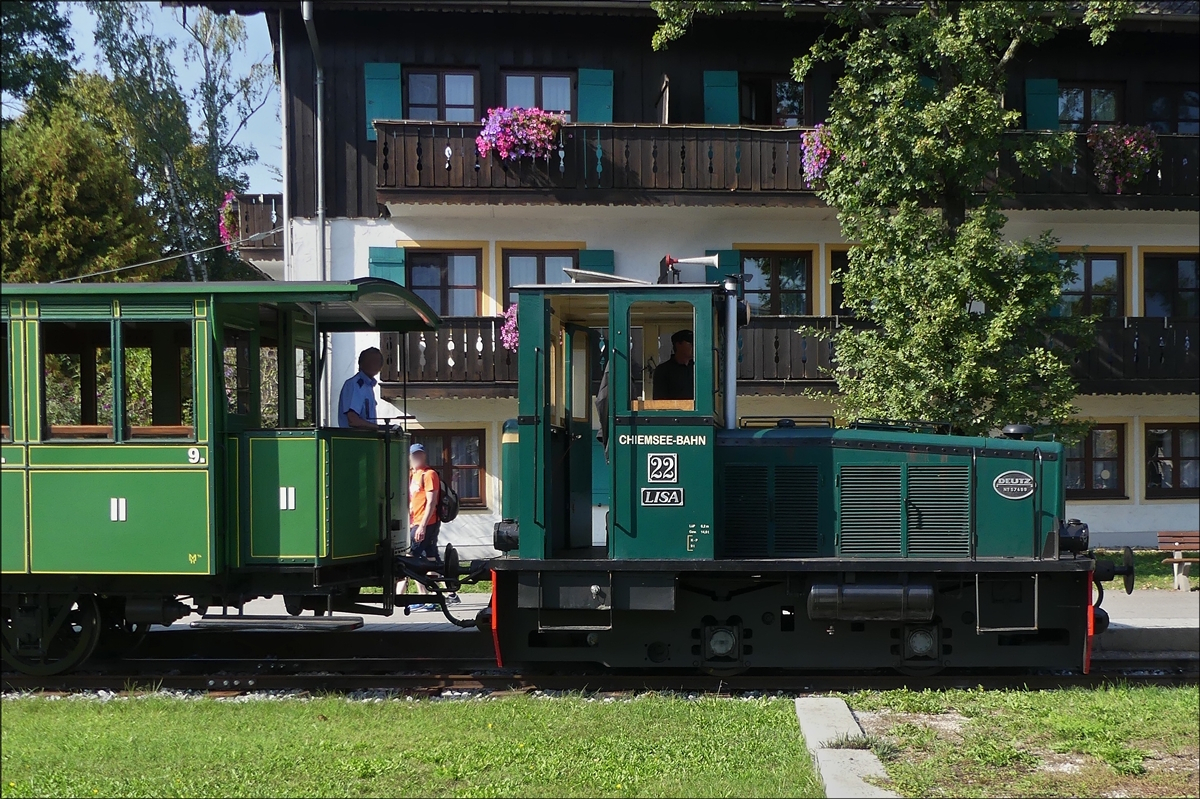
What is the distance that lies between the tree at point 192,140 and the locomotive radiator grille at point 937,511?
2231cm

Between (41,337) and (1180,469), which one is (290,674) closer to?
(41,337)

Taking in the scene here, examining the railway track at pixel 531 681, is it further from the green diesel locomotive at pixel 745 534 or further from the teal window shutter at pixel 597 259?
the teal window shutter at pixel 597 259

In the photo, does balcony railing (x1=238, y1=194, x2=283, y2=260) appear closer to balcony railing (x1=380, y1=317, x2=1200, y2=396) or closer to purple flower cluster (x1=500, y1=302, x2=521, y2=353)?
balcony railing (x1=380, y1=317, x2=1200, y2=396)

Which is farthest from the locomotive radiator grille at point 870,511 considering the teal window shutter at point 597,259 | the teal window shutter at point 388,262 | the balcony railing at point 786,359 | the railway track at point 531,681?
the teal window shutter at point 388,262

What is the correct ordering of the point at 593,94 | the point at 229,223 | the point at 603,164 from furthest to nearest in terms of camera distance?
the point at 229,223 < the point at 593,94 < the point at 603,164

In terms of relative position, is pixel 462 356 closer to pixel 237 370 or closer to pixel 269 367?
pixel 269 367

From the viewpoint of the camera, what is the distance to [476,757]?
18.6ft

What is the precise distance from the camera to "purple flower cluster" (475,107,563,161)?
53.4 ft

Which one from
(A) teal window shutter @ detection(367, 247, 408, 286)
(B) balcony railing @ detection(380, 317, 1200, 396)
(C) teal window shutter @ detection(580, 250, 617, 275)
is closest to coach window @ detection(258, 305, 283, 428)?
(B) balcony railing @ detection(380, 317, 1200, 396)

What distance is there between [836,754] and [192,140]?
29.1 metres

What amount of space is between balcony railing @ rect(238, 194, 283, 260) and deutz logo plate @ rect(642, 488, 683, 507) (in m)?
12.6

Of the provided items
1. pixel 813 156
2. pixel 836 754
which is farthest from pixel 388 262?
pixel 836 754

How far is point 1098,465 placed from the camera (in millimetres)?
18594

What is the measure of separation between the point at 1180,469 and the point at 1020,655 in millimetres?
13021
